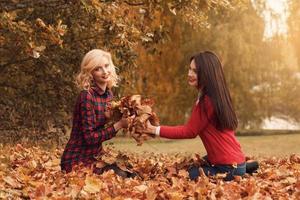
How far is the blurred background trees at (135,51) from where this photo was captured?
1047 centimetres

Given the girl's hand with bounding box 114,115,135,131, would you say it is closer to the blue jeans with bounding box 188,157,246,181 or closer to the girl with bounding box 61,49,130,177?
the girl with bounding box 61,49,130,177

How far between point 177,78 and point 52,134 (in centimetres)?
1153

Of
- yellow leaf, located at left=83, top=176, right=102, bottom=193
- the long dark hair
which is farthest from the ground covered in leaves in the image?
the long dark hair

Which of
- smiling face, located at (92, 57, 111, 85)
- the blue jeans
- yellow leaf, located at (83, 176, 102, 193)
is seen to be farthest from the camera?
smiling face, located at (92, 57, 111, 85)

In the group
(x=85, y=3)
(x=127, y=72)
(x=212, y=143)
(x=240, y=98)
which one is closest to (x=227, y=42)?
(x=240, y=98)

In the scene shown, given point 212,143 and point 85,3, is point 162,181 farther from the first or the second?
point 85,3

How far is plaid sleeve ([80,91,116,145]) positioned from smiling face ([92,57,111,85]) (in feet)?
0.82

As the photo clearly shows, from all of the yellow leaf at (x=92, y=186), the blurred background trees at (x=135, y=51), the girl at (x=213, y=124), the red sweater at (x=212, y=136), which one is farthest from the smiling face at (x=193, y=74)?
the blurred background trees at (x=135, y=51)

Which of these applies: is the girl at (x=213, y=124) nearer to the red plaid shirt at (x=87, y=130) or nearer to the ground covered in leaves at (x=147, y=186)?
the ground covered in leaves at (x=147, y=186)

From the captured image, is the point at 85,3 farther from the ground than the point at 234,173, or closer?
farther from the ground

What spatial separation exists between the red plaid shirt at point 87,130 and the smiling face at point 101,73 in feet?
0.30

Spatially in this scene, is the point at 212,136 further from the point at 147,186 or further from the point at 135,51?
the point at 135,51

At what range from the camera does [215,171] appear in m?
5.39

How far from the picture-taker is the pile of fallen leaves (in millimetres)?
5387
